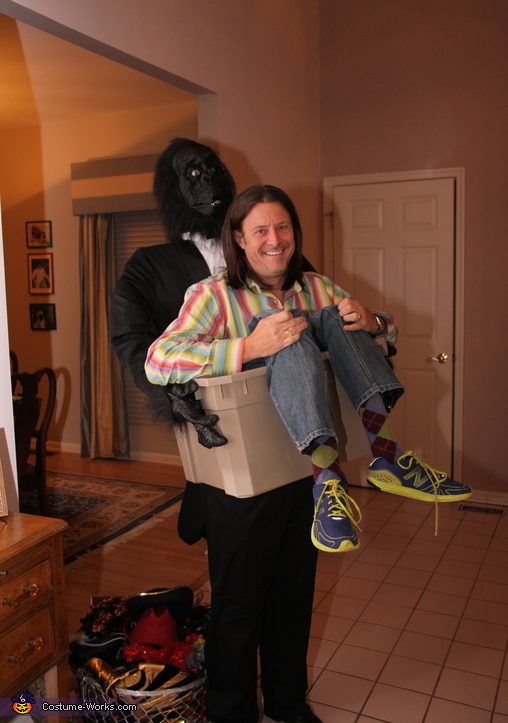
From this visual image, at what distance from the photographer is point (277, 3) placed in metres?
3.67

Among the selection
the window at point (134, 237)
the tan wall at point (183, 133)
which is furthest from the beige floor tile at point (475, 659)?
the window at point (134, 237)

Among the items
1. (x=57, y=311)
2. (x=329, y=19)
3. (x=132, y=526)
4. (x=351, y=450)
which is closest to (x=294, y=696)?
(x=351, y=450)

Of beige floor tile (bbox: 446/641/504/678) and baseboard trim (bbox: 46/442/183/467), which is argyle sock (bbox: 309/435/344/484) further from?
baseboard trim (bbox: 46/442/183/467)

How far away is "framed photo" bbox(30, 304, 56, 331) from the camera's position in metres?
5.83

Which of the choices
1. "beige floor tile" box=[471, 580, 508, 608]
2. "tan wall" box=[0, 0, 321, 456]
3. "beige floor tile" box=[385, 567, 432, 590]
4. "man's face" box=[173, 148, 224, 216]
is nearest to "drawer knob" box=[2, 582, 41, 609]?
"man's face" box=[173, 148, 224, 216]

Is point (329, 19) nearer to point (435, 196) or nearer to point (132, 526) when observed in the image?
point (435, 196)

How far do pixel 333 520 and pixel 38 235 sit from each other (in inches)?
191

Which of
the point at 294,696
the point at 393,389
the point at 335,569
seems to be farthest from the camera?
the point at 335,569

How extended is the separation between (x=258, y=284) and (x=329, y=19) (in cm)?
312

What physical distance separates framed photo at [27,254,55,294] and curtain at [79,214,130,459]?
0.48 metres

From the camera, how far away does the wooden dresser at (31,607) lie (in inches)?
65.4

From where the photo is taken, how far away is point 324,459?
1.67 meters

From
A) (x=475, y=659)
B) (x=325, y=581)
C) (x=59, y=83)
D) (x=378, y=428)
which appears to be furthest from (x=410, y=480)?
(x=59, y=83)

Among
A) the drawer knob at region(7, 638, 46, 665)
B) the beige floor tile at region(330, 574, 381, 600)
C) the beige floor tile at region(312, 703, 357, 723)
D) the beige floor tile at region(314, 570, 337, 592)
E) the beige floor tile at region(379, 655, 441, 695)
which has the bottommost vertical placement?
the beige floor tile at region(312, 703, 357, 723)
